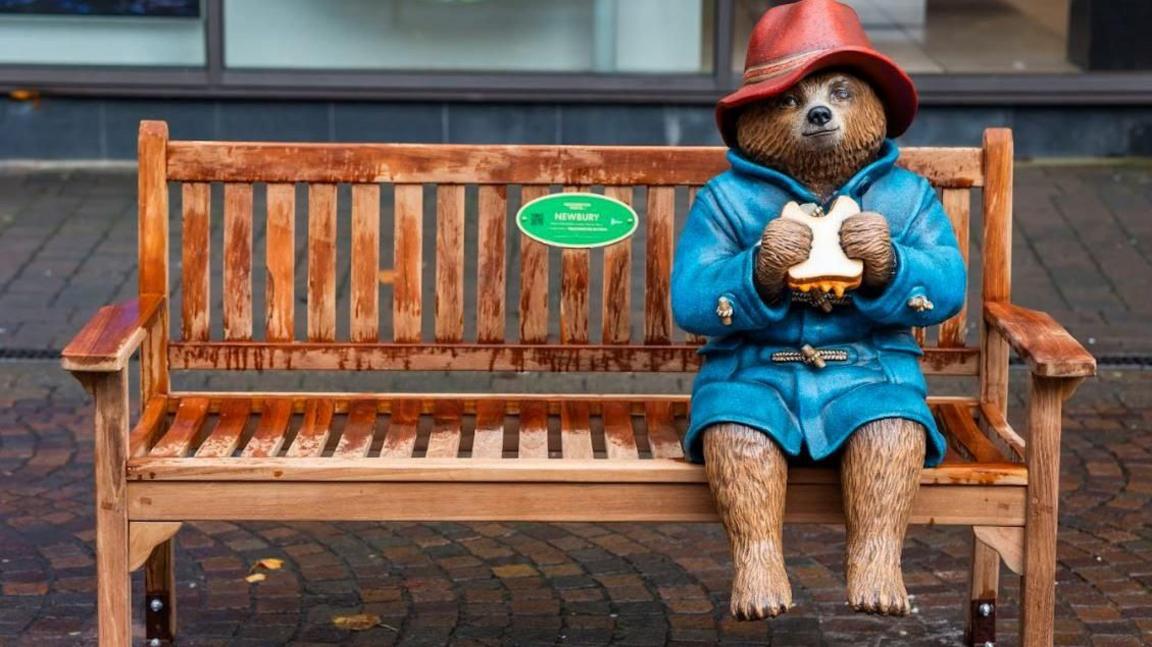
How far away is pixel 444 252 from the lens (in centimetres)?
477

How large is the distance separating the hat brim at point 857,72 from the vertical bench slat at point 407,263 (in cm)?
87

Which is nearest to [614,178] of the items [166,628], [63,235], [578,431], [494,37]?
[578,431]

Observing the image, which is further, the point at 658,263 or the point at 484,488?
the point at 658,263

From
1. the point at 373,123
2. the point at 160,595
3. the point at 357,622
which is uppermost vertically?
the point at 373,123

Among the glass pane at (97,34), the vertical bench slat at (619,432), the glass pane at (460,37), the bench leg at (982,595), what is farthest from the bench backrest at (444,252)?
the glass pane at (97,34)

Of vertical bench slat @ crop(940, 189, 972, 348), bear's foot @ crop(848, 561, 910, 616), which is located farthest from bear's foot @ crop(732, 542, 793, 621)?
vertical bench slat @ crop(940, 189, 972, 348)

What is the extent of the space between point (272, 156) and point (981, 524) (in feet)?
6.05

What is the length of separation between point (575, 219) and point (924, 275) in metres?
0.96

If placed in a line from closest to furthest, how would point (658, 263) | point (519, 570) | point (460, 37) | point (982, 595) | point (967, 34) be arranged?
point (982, 595), point (658, 263), point (519, 570), point (460, 37), point (967, 34)

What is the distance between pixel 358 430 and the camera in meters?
4.49

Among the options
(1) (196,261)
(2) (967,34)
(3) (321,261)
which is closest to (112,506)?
(1) (196,261)

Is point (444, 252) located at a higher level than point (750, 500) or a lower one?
higher

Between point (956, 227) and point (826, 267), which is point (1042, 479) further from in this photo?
point (956, 227)

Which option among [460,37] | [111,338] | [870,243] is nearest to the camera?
[870,243]
